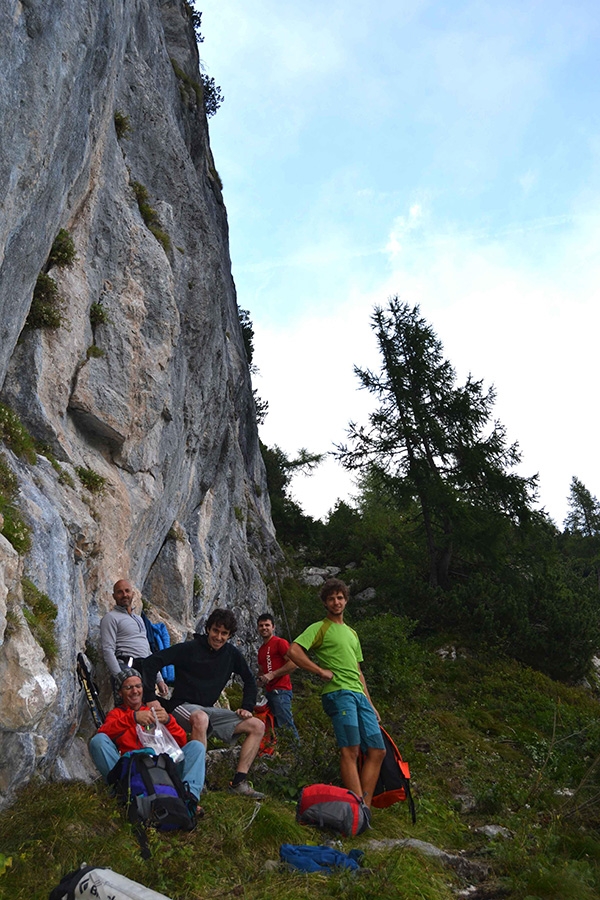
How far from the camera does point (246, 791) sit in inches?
231

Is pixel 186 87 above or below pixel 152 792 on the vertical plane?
above

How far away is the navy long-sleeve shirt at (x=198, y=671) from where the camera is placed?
6.65 meters

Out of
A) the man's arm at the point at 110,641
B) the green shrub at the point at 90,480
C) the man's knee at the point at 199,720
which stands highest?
the green shrub at the point at 90,480

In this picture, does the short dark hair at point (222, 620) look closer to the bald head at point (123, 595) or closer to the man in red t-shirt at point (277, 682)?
the bald head at point (123, 595)

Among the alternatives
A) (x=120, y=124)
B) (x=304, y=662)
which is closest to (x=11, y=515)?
(x=304, y=662)

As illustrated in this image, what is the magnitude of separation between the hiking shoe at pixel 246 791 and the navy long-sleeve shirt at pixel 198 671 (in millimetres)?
970

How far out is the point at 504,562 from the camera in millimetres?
19875

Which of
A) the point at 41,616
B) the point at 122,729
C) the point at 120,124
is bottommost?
the point at 122,729

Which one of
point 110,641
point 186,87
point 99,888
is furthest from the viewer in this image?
point 186,87

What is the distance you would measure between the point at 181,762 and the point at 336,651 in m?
1.79

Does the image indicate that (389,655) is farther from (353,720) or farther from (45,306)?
(45,306)

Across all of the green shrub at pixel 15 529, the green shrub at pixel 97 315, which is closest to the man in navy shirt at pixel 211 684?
the green shrub at pixel 15 529

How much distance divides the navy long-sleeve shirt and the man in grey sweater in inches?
20.3

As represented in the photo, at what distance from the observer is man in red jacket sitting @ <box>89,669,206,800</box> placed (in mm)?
5262
